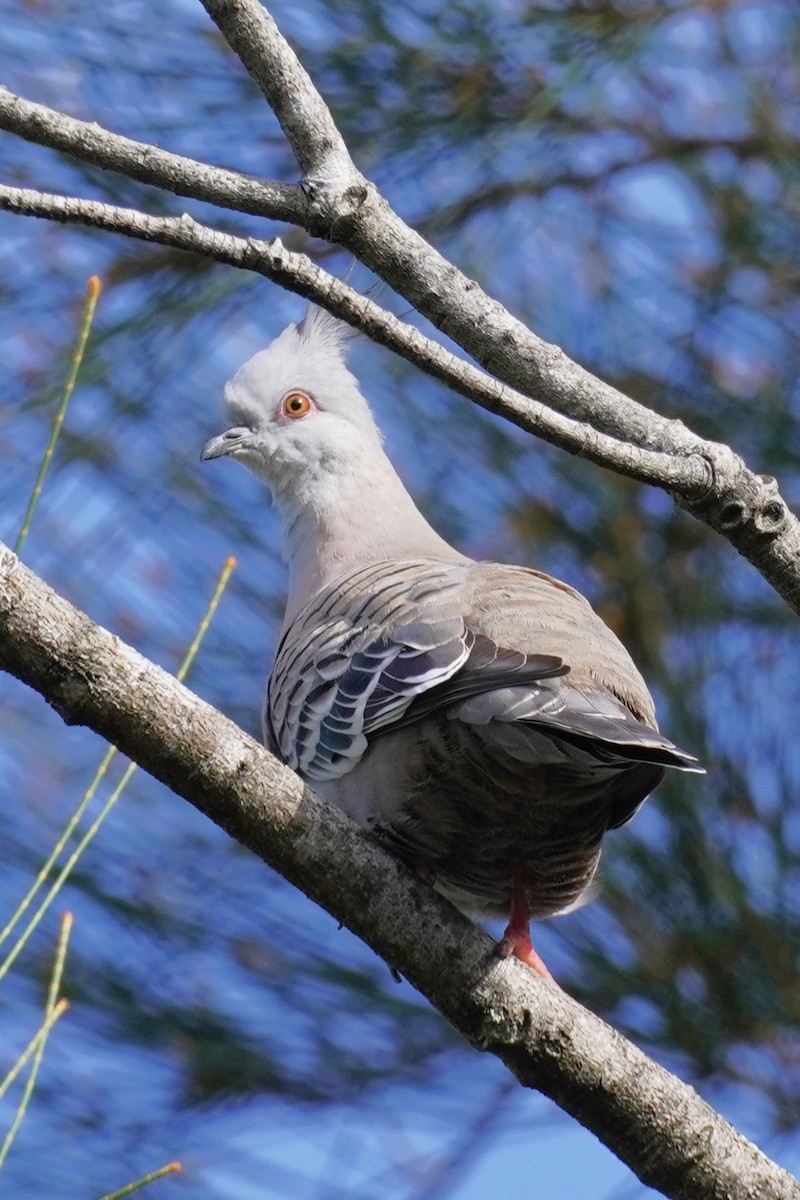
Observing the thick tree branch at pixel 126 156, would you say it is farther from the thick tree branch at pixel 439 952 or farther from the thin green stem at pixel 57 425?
the thick tree branch at pixel 439 952

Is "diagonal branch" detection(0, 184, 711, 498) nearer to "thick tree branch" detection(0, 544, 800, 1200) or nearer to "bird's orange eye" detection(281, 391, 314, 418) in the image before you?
"thick tree branch" detection(0, 544, 800, 1200)

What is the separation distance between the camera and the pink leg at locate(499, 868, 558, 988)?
2434 millimetres

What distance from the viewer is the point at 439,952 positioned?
6.95 ft

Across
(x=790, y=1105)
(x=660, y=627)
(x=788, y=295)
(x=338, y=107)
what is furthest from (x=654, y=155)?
(x=790, y=1105)

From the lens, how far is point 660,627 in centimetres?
306

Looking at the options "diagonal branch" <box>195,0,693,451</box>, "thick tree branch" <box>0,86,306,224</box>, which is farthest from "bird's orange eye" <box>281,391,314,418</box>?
"thick tree branch" <box>0,86,306,224</box>

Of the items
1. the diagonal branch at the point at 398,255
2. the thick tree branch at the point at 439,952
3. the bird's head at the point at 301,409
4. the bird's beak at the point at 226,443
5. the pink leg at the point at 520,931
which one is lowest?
the thick tree branch at the point at 439,952

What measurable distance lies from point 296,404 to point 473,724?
5.16ft

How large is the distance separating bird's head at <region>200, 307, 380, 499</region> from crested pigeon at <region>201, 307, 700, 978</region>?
2.00ft

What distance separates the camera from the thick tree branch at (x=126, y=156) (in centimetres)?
189

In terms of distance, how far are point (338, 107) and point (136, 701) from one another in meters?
1.84

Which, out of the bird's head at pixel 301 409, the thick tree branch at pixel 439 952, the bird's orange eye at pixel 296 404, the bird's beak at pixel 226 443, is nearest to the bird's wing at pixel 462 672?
the thick tree branch at pixel 439 952

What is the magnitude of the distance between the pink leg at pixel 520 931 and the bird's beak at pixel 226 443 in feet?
3.87

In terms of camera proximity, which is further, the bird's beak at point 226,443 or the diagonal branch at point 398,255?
the bird's beak at point 226,443
